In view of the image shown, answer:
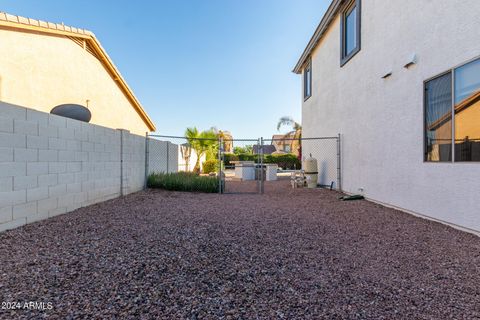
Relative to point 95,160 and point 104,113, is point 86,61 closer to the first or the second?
point 104,113

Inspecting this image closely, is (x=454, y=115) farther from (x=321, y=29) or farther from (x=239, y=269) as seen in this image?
(x=321, y=29)

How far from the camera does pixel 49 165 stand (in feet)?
13.7

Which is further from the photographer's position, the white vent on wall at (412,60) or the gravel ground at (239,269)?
the white vent on wall at (412,60)

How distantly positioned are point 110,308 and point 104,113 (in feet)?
34.1

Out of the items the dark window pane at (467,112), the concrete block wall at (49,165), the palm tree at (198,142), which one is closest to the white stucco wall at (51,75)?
the concrete block wall at (49,165)

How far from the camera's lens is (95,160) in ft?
18.5

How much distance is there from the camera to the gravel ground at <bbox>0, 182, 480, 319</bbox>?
1832 millimetres

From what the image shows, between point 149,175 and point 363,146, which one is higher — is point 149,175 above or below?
below

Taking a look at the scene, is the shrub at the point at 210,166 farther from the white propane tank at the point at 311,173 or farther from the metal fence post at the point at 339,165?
the metal fence post at the point at 339,165

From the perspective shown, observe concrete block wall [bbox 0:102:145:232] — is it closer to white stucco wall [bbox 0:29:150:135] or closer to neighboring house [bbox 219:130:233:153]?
white stucco wall [bbox 0:29:150:135]

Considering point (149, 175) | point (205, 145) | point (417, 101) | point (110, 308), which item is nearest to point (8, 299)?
point (110, 308)

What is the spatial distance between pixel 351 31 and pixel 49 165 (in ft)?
29.0

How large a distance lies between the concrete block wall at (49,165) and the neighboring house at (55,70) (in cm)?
307

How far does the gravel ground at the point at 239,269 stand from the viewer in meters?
1.83
